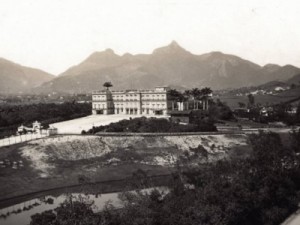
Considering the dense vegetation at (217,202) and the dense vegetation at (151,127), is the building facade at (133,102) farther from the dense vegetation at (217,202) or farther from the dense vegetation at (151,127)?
the dense vegetation at (217,202)

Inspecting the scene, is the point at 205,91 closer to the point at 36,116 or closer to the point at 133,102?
the point at 133,102

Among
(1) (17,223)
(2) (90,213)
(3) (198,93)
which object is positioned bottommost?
(1) (17,223)

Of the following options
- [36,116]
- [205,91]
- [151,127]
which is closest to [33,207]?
[151,127]

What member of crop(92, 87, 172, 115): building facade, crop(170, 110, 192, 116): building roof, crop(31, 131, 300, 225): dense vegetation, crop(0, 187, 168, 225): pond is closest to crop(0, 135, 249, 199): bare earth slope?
crop(0, 187, 168, 225): pond

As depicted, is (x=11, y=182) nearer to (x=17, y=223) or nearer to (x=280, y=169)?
(x=17, y=223)

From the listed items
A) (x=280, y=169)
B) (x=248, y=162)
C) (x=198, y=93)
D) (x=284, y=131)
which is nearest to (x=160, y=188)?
(x=248, y=162)

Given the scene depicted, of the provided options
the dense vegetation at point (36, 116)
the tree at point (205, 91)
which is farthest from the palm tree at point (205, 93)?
the dense vegetation at point (36, 116)
